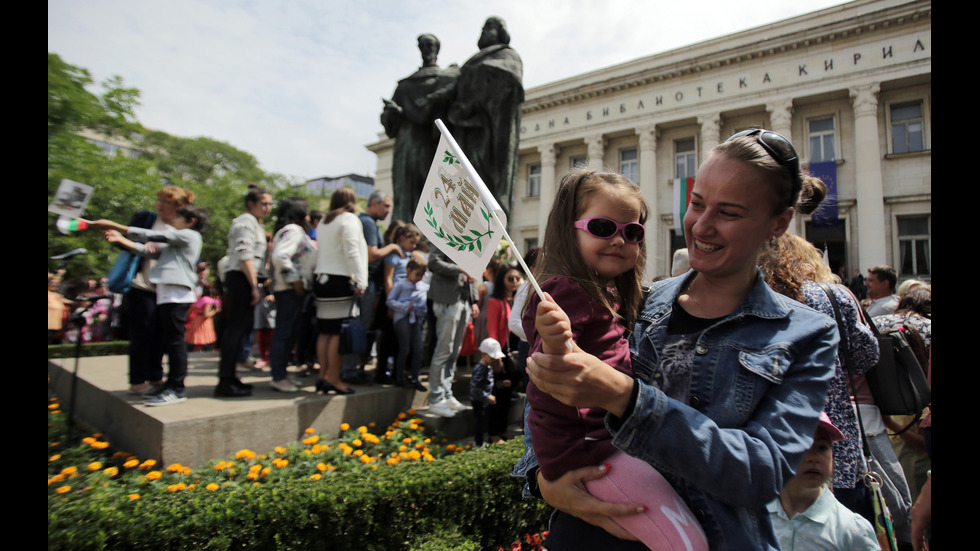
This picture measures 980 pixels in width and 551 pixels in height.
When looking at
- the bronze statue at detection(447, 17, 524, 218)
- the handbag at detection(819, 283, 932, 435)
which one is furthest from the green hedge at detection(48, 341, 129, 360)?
the handbag at detection(819, 283, 932, 435)

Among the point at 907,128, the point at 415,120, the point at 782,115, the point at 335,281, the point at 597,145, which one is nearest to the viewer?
the point at 335,281

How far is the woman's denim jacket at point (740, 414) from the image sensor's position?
99cm

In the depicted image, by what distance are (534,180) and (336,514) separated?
3089cm

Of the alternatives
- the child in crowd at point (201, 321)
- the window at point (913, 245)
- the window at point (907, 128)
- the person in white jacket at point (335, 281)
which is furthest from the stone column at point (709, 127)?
the person in white jacket at point (335, 281)

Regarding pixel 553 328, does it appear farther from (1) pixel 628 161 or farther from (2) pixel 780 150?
(1) pixel 628 161

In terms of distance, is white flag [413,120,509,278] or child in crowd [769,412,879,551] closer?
white flag [413,120,509,278]

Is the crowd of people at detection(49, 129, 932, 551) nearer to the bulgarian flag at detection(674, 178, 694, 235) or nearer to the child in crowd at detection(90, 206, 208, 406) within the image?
the child in crowd at detection(90, 206, 208, 406)

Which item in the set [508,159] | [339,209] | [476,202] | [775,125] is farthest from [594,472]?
[775,125]

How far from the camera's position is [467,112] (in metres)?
6.15

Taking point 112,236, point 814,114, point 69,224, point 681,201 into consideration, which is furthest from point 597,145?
point 69,224

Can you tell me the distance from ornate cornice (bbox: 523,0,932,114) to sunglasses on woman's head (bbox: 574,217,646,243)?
27962 millimetres

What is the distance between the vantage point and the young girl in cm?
110

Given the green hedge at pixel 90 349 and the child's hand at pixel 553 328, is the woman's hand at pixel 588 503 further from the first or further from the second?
the green hedge at pixel 90 349

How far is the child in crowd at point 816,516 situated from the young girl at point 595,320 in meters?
0.73
